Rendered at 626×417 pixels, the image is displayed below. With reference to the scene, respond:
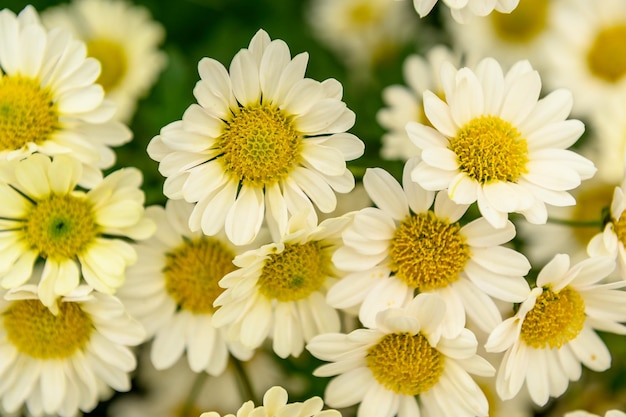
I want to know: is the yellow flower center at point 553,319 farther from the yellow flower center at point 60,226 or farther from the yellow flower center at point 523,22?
the yellow flower center at point 523,22

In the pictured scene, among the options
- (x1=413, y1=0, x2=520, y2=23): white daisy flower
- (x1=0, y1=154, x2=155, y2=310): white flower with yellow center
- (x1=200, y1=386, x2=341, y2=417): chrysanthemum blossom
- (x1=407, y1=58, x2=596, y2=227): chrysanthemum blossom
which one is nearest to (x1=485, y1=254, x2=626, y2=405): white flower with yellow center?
(x1=407, y1=58, x2=596, y2=227): chrysanthemum blossom

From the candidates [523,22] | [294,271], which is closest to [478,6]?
[294,271]

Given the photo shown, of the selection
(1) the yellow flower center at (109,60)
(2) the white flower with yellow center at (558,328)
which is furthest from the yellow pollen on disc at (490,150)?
(1) the yellow flower center at (109,60)

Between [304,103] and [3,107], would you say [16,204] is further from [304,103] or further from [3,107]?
[304,103]

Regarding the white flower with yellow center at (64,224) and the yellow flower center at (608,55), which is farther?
the yellow flower center at (608,55)

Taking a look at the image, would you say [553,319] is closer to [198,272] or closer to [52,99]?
[198,272]
